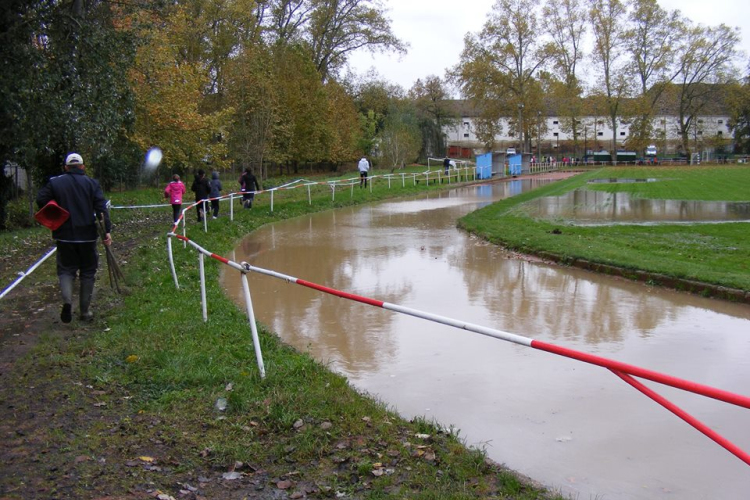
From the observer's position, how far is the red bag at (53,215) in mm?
7246

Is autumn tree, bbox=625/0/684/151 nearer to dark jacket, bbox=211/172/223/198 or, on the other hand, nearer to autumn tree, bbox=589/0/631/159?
autumn tree, bbox=589/0/631/159

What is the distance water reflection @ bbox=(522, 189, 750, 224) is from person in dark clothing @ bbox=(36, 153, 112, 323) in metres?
14.2

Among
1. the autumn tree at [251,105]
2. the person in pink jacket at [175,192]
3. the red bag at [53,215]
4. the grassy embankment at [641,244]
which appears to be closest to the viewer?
the red bag at [53,215]

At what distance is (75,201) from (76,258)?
2.19 ft

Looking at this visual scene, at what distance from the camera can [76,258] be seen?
7.58m

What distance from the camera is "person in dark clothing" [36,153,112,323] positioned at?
24.4ft

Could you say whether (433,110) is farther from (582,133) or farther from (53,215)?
(53,215)

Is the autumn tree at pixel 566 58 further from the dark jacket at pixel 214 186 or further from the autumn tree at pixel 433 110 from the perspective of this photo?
the dark jacket at pixel 214 186

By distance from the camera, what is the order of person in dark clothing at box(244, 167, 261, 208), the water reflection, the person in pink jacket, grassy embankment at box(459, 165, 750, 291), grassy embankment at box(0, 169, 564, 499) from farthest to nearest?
person in dark clothing at box(244, 167, 261, 208), the person in pink jacket, the water reflection, grassy embankment at box(459, 165, 750, 291), grassy embankment at box(0, 169, 564, 499)

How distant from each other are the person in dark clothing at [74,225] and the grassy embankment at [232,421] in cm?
55

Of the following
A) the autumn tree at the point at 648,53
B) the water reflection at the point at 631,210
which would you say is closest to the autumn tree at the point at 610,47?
the autumn tree at the point at 648,53

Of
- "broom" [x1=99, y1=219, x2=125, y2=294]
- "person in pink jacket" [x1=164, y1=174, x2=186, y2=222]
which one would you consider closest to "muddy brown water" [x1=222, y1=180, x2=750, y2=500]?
"broom" [x1=99, y1=219, x2=125, y2=294]

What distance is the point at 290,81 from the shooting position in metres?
43.1

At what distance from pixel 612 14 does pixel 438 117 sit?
2366 centimetres
